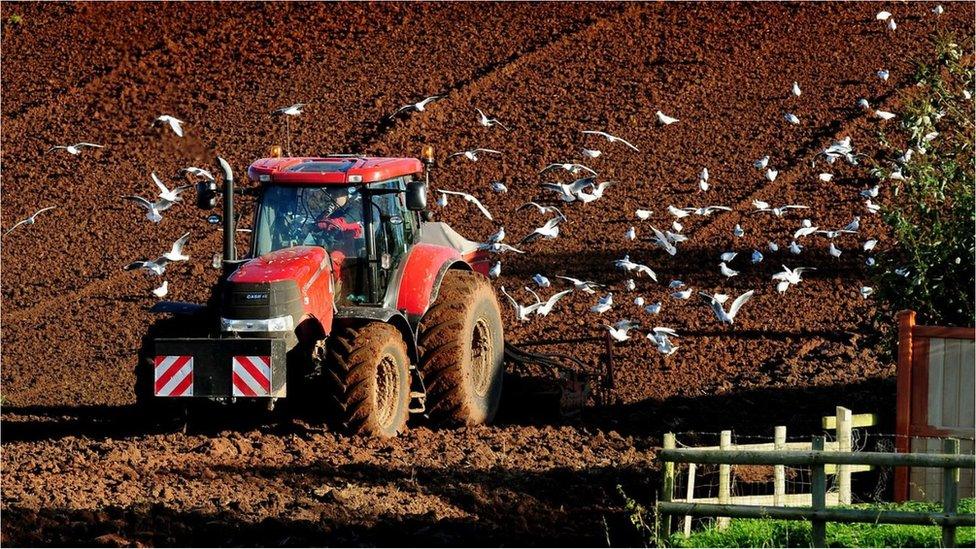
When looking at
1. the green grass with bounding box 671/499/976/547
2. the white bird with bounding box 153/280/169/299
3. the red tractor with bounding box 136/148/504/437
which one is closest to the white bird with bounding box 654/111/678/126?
the white bird with bounding box 153/280/169/299

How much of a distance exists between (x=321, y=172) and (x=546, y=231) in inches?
275

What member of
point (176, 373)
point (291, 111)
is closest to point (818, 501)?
point (176, 373)

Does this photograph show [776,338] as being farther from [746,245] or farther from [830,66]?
[830,66]

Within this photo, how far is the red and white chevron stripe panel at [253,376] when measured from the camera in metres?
9.19

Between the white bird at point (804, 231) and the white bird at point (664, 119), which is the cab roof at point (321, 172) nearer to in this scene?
the white bird at point (804, 231)

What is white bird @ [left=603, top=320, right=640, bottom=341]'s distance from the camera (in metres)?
13.8

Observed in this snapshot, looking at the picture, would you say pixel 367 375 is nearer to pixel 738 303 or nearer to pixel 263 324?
pixel 263 324

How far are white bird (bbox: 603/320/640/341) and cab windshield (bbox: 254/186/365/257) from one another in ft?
13.1

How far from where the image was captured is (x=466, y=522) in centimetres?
820

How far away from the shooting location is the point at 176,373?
938 centimetres

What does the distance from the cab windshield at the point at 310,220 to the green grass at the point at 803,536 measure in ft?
11.6

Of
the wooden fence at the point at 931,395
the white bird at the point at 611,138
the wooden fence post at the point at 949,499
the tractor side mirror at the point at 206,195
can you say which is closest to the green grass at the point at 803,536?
the wooden fence post at the point at 949,499

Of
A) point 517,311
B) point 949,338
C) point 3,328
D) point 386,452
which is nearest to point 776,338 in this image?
point 517,311

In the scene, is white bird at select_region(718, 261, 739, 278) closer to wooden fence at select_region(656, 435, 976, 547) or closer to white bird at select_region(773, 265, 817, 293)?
white bird at select_region(773, 265, 817, 293)
